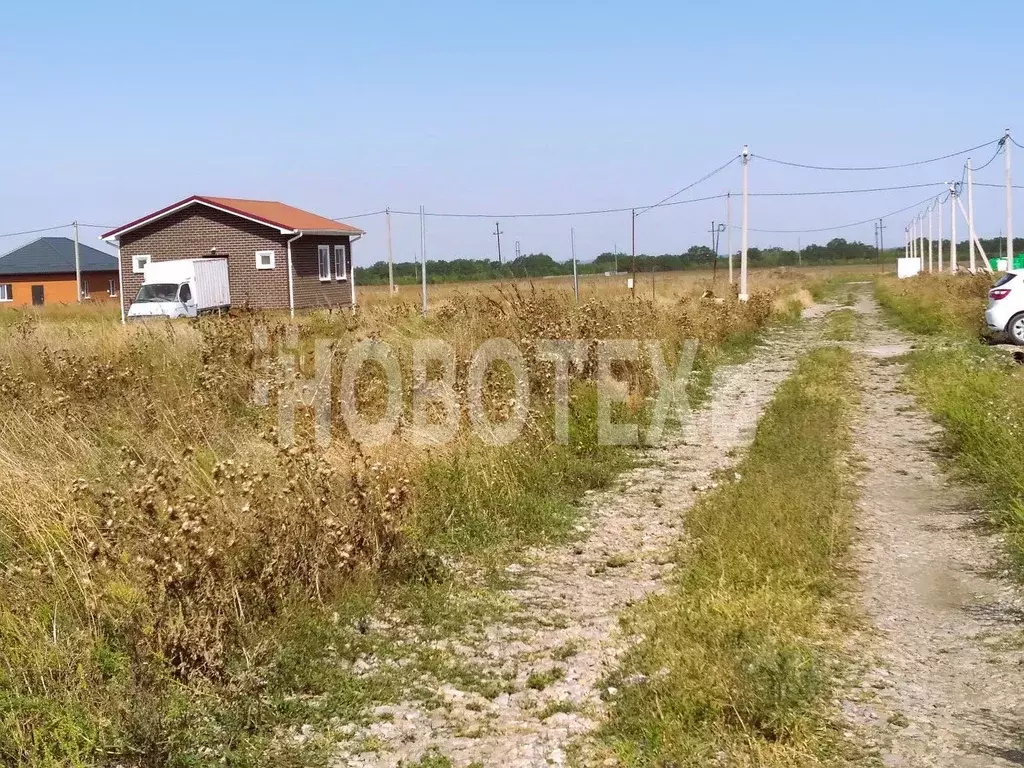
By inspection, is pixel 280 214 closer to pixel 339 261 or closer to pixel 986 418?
pixel 339 261

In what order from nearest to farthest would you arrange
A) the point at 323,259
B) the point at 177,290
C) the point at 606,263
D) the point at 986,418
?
1. the point at 986,418
2. the point at 177,290
3. the point at 323,259
4. the point at 606,263

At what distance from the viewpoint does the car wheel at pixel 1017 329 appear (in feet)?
61.8

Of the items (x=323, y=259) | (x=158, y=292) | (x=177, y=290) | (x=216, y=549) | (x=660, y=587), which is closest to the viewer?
(x=216, y=549)

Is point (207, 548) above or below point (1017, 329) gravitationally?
below

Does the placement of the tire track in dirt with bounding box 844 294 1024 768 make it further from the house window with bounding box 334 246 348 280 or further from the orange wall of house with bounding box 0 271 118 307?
the orange wall of house with bounding box 0 271 118 307

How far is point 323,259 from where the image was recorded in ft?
115

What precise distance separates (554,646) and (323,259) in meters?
31.1

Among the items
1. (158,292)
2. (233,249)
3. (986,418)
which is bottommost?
(986,418)

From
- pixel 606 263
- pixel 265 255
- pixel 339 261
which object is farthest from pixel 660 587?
pixel 606 263

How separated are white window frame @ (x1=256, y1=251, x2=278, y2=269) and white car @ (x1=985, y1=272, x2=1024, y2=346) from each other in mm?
21131

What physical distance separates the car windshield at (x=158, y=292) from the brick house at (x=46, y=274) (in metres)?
29.0

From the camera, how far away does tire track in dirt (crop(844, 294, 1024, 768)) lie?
13.6 ft

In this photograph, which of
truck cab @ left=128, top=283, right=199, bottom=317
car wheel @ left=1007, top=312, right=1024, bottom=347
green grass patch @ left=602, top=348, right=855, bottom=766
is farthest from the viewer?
truck cab @ left=128, top=283, right=199, bottom=317

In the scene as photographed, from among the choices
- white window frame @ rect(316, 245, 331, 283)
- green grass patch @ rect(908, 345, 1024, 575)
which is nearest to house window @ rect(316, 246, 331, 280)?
white window frame @ rect(316, 245, 331, 283)
